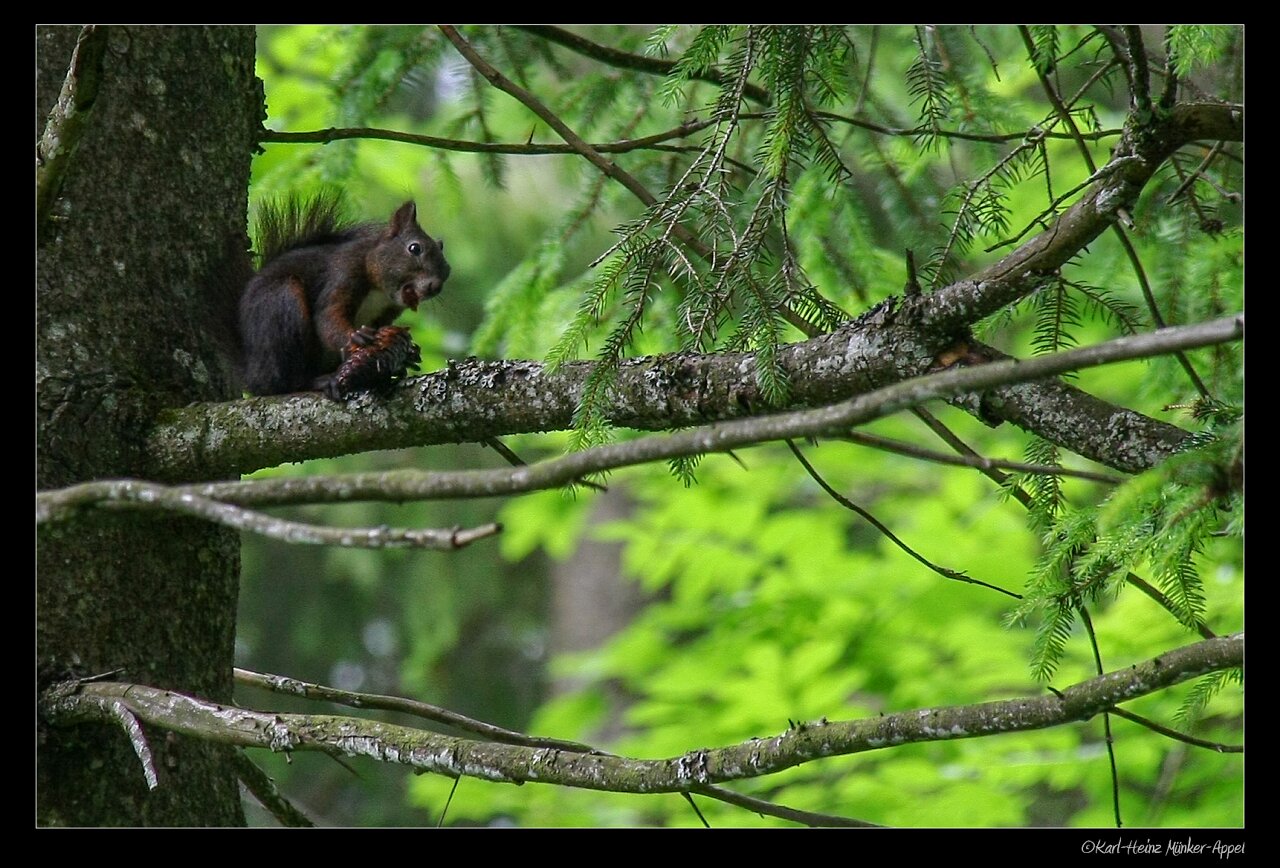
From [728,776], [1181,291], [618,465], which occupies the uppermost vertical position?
[1181,291]

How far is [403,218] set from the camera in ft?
10.8

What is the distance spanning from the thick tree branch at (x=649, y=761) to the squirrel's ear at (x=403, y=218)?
159 centimetres

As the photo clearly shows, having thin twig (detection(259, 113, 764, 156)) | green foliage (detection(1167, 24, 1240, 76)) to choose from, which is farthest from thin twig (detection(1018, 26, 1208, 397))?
thin twig (detection(259, 113, 764, 156))

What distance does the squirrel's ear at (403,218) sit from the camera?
327cm

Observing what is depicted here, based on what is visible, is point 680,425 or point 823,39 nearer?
point 680,425

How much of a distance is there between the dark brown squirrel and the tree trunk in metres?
0.13

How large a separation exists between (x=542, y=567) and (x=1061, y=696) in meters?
9.96

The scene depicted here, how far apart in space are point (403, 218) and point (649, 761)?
1.98 meters

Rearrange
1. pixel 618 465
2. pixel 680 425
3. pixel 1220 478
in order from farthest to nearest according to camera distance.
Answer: pixel 680 425 → pixel 1220 478 → pixel 618 465

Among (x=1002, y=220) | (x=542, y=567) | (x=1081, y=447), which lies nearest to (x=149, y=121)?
(x=1002, y=220)

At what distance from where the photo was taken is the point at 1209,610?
3.61 metres

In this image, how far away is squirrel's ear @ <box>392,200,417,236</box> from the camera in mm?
3266

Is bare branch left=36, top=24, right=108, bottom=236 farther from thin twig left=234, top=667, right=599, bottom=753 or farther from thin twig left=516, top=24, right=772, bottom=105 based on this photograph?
thin twig left=516, top=24, right=772, bottom=105

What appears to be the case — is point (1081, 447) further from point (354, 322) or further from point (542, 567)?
point (542, 567)
